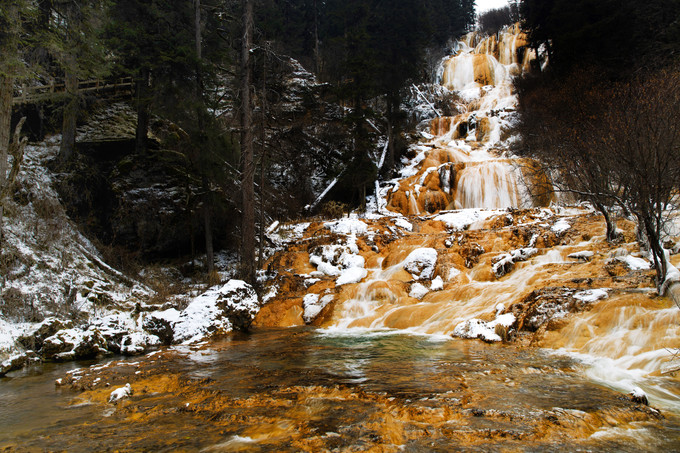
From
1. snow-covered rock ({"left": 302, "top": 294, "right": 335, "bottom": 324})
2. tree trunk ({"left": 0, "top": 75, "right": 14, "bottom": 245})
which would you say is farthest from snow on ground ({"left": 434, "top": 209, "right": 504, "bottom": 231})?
tree trunk ({"left": 0, "top": 75, "right": 14, "bottom": 245})

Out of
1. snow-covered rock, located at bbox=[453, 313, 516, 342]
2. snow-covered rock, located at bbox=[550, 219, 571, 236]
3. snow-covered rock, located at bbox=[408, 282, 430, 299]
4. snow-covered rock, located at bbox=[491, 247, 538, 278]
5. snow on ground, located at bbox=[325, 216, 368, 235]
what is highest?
snow on ground, located at bbox=[325, 216, 368, 235]

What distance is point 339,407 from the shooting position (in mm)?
4297

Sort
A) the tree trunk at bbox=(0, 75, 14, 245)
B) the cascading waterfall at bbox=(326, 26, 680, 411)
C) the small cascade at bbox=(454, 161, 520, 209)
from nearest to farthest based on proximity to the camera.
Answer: the cascading waterfall at bbox=(326, 26, 680, 411) → the tree trunk at bbox=(0, 75, 14, 245) → the small cascade at bbox=(454, 161, 520, 209)

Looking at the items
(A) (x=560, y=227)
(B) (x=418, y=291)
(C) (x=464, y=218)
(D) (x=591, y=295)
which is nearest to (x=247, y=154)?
(B) (x=418, y=291)

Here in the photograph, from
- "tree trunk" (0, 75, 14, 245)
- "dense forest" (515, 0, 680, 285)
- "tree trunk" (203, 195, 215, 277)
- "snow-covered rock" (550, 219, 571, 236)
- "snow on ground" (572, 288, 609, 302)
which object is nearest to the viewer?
"dense forest" (515, 0, 680, 285)

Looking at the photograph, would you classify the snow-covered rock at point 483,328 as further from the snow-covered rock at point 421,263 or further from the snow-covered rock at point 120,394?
the snow-covered rock at point 120,394

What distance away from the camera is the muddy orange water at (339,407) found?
137 inches

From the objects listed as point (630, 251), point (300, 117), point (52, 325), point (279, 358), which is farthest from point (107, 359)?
point (300, 117)

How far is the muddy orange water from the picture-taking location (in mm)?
3471

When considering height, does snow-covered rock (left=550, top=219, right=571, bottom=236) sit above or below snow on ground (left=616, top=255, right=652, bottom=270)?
above

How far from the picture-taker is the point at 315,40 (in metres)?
Answer: 37.5

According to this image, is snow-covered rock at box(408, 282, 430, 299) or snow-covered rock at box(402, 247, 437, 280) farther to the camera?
snow-covered rock at box(402, 247, 437, 280)

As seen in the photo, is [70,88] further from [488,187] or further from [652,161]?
[488,187]

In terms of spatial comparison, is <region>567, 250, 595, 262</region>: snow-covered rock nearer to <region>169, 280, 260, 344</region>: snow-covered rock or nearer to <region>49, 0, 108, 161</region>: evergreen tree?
<region>169, 280, 260, 344</region>: snow-covered rock
